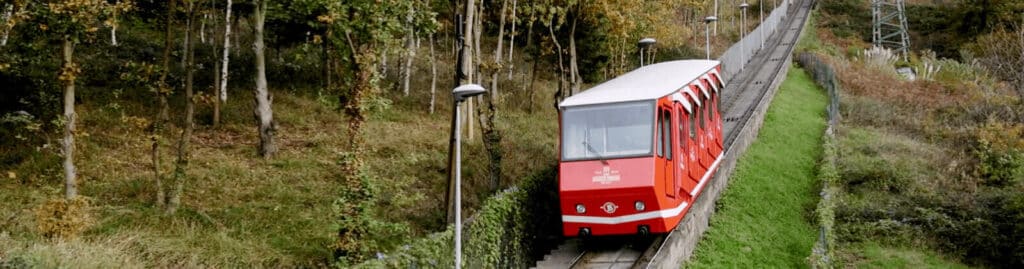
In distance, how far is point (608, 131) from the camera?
56.2 feet

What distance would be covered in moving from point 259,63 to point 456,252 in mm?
11019

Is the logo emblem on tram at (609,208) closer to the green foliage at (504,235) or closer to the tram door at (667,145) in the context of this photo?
the tram door at (667,145)

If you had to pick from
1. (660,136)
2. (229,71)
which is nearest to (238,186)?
(660,136)

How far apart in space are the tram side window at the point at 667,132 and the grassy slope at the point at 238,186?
195 inches

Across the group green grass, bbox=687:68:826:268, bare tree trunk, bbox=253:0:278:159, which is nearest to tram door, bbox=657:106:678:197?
green grass, bbox=687:68:826:268

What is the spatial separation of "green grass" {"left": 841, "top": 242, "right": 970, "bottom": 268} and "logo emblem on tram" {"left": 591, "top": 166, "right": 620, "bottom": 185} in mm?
7858

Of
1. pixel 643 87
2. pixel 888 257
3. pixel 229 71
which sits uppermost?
pixel 229 71

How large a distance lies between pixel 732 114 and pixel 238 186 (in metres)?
20.9

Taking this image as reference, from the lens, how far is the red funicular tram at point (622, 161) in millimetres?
16578

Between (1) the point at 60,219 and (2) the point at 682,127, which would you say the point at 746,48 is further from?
(1) the point at 60,219

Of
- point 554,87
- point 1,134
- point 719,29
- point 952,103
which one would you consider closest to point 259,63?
point 1,134

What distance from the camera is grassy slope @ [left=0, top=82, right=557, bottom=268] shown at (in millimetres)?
16250

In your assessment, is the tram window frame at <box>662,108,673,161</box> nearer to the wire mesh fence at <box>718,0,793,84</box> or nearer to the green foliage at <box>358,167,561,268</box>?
the green foliage at <box>358,167,561,268</box>

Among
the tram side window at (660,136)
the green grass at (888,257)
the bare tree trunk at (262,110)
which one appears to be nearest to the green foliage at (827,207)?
the green grass at (888,257)
